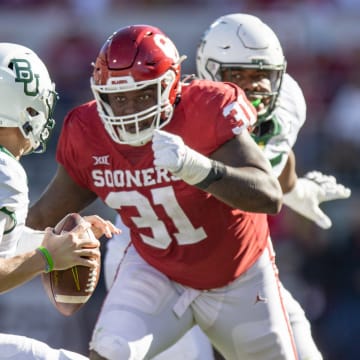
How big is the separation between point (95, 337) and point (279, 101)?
1.53 metres

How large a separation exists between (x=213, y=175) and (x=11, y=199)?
73 centimetres

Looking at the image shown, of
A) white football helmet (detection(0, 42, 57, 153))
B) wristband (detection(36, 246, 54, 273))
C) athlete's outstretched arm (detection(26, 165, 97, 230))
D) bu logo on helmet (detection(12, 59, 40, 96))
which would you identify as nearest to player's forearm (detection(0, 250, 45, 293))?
wristband (detection(36, 246, 54, 273))

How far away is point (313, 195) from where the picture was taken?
5375 mm

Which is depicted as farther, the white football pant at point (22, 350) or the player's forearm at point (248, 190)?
the player's forearm at point (248, 190)

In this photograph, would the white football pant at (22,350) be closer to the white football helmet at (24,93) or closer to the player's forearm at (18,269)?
the player's forearm at (18,269)

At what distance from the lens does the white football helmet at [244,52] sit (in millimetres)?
4805

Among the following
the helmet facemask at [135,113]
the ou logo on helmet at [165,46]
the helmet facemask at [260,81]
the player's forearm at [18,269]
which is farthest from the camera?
the helmet facemask at [260,81]

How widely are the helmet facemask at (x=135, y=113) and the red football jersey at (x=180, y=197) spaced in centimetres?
9

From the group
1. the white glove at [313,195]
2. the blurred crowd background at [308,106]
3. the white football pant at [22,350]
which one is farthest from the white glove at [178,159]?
the blurred crowd background at [308,106]

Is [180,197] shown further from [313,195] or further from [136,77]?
[313,195]

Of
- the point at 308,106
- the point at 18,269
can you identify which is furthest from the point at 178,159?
the point at 308,106

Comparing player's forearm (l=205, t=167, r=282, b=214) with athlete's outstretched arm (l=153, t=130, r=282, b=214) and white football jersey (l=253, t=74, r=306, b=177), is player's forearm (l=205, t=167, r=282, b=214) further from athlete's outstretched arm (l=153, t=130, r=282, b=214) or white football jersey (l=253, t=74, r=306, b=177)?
white football jersey (l=253, t=74, r=306, b=177)

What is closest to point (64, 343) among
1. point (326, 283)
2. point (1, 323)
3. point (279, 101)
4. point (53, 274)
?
point (1, 323)

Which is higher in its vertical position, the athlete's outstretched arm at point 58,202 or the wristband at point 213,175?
the wristband at point 213,175
